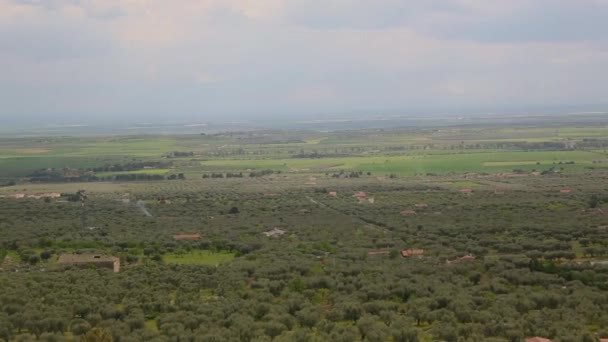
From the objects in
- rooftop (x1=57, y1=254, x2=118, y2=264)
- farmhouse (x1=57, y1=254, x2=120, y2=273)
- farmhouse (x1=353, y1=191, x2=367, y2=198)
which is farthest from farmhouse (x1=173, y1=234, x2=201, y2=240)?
farmhouse (x1=353, y1=191, x2=367, y2=198)

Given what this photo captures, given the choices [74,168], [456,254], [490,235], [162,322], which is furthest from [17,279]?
[74,168]

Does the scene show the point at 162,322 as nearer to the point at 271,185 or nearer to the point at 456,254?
the point at 456,254

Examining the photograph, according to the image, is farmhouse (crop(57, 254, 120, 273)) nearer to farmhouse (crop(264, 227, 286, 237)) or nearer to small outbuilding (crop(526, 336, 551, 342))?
farmhouse (crop(264, 227, 286, 237))

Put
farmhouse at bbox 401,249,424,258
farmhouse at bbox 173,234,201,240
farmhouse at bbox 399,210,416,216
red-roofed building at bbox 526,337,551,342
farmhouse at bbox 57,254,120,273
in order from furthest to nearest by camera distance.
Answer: farmhouse at bbox 399,210,416,216, farmhouse at bbox 173,234,201,240, farmhouse at bbox 401,249,424,258, farmhouse at bbox 57,254,120,273, red-roofed building at bbox 526,337,551,342

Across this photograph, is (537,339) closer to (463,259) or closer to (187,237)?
(463,259)

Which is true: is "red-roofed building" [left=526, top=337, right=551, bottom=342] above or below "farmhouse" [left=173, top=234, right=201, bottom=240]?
above

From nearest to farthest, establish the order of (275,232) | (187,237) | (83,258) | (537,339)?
1. (537,339)
2. (83,258)
3. (187,237)
4. (275,232)

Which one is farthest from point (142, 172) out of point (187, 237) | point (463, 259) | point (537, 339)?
point (537, 339)

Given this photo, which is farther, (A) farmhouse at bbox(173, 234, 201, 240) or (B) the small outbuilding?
(A) farmhouse at bbox(173, 234, 201, 240)

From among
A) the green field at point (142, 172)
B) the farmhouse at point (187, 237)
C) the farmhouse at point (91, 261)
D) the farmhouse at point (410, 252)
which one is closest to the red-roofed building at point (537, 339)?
the farmhouse at point (410, 252)
